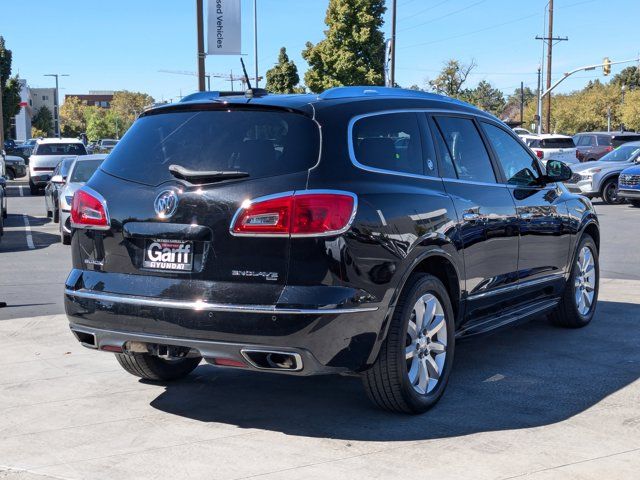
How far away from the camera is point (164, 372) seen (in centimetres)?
566

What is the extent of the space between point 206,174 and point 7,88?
74.9 meters

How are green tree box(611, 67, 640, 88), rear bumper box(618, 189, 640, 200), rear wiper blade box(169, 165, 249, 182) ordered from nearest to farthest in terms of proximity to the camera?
rear wiper blade box(169, 165, 249, 182) → rear bumper box(618, 189, 640, 200) → green tree box(611, 67, 640, 88)

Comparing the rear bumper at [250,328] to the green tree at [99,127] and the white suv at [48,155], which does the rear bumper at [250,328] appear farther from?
the green tree at [99,127]

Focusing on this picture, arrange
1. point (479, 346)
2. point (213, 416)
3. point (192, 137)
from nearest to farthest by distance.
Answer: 1. point (192, 137)
2. point (213, 416)
3. point (479, 346)

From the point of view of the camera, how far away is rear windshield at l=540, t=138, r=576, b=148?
2994 cm

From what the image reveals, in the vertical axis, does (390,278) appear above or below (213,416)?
above

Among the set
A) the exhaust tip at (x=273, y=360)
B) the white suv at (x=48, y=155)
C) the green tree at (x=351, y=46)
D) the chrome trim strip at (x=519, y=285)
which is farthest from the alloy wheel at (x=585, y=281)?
the green tree at (x=351, y=46)

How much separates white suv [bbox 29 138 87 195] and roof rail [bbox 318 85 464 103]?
23.9 meters

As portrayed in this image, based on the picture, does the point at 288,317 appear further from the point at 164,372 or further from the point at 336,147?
the point at 164,372

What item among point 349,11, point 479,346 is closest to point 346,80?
point 349,11

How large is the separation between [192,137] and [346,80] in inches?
1944

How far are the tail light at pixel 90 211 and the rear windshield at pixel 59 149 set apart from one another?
79.2ft

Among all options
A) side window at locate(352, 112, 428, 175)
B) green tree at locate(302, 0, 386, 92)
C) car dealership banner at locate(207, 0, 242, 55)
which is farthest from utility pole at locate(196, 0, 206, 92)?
green tree at locate(302, 0, 386, 92)

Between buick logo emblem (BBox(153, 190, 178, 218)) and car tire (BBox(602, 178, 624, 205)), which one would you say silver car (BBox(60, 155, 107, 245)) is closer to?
buick logo emblem (BBox(153, 190, 178, 218))
